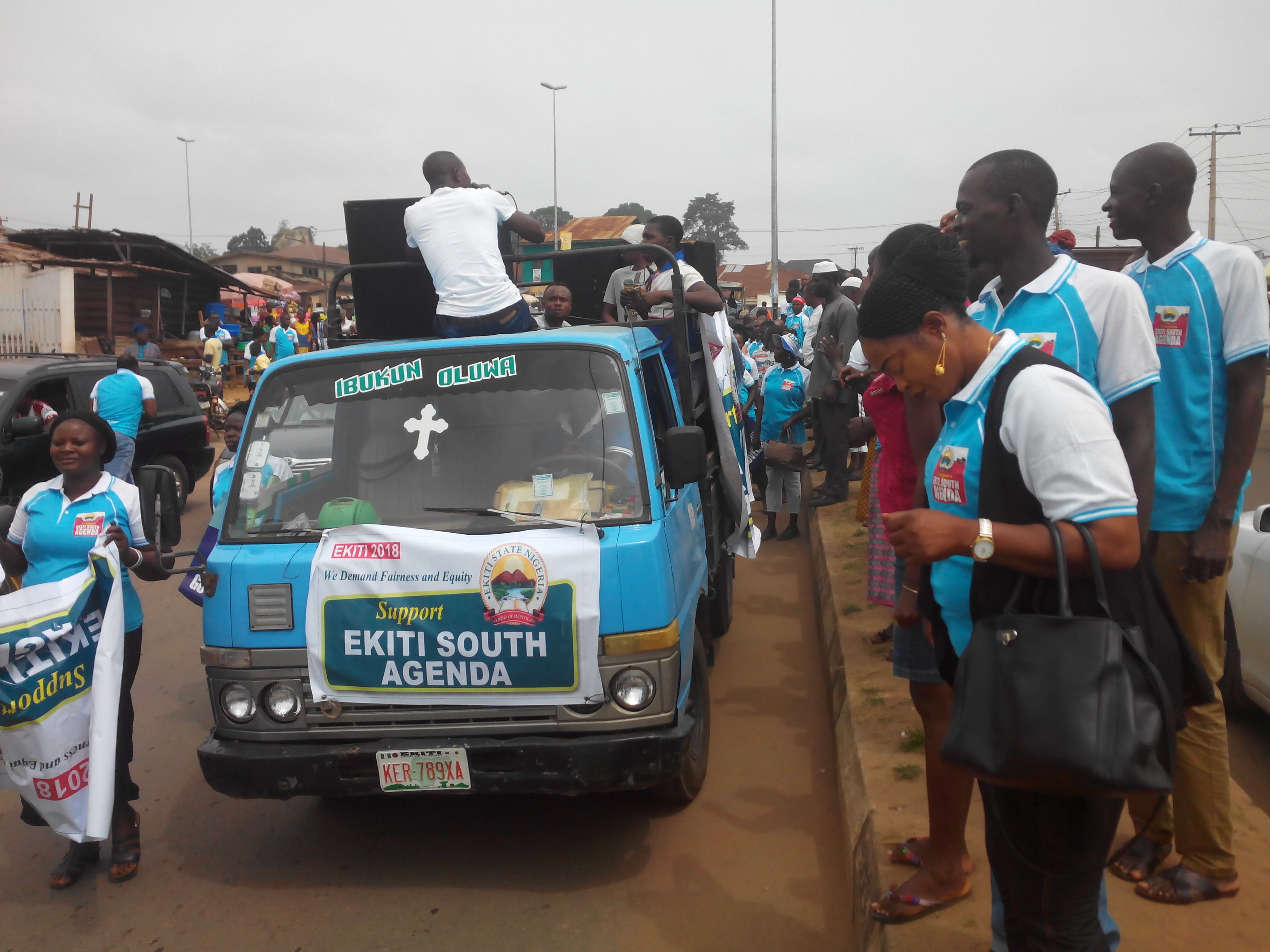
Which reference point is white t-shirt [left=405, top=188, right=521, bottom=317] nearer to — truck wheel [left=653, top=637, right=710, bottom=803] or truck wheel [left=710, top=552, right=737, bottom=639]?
truck wheel [left=653, top=637, right=710, bottom=803]

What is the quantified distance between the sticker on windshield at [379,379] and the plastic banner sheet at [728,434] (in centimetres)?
214

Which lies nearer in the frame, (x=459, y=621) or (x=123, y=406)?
(x=459, y=621)

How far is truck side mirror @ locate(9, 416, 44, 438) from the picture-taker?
336 inches

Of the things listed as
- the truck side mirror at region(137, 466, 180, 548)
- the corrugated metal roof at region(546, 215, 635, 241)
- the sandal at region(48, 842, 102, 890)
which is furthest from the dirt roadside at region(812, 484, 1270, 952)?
the corrugated metal roof at region(546, 215, 635, 241)

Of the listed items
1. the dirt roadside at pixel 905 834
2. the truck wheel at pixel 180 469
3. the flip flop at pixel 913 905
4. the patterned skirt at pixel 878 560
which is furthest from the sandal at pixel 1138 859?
the truck wheel at pixel 180 469

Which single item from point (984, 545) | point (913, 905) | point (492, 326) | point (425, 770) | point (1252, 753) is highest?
point (492, 326)

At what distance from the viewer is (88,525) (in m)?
3.87

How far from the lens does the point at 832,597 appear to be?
6469 mm

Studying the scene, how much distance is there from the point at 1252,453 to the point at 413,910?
314 centimetres

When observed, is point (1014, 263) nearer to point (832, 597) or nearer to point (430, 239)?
point (430, 239)

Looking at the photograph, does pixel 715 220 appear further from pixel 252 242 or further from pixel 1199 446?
pixel 1199 446

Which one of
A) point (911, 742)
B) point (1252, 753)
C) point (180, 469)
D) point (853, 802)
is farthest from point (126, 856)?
point (180, 469)

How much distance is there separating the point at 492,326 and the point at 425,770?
2189 millimetres

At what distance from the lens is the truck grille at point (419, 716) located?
3.51 meters
